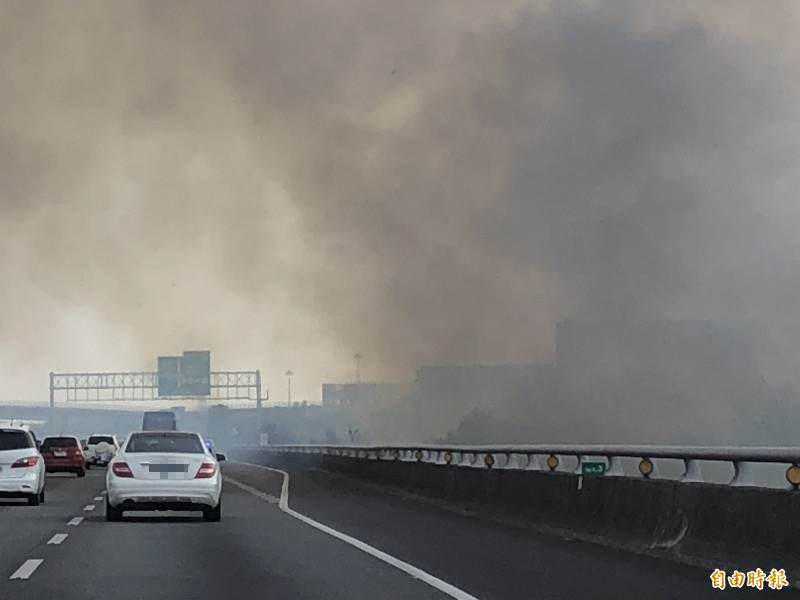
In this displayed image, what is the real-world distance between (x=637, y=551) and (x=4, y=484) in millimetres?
Answer: 17582

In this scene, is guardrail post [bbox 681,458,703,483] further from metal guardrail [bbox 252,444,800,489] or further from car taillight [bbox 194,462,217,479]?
car taillight [bbox 194,462,217,479]

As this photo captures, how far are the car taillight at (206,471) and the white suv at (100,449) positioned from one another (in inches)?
2124

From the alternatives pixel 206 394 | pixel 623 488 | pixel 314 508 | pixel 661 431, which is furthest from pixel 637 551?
pixel 661 431

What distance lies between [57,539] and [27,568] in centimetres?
508

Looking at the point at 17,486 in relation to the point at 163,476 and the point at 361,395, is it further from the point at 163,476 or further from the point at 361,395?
the point at 361,395

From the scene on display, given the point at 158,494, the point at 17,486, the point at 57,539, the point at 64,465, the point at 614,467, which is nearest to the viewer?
the point at 57,539

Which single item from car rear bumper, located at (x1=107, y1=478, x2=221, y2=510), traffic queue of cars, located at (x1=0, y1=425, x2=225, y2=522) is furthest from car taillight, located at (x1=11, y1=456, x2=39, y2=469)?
car rear bumper, located at (x1=107, y1=478, x2=221, y2=510)

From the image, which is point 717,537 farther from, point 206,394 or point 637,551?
point 206,394

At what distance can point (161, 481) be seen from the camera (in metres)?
28.2

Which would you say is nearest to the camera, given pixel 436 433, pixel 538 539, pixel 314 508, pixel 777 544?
pixel 777 544

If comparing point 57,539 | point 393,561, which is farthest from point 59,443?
point 393,561

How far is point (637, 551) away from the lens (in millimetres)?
20766

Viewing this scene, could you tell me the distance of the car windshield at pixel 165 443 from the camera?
29000 mm

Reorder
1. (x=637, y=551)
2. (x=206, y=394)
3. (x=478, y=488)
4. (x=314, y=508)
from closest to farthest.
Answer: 1. (x=637, y=551)
2. (x=478, y=488)
3. (x=314, y=508)
4. (x=206, y=394)
